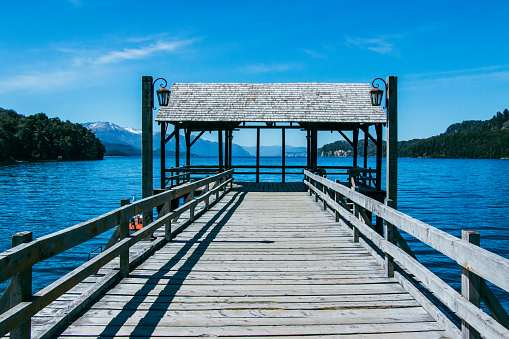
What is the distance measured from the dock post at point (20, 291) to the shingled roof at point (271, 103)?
13.5 m

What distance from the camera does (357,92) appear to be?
695 inches

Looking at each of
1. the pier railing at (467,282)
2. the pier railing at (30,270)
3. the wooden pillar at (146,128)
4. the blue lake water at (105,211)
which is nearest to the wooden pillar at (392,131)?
the blue lake water at (105,211)

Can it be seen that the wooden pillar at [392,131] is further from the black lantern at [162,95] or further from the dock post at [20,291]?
the dock post at [20,291]

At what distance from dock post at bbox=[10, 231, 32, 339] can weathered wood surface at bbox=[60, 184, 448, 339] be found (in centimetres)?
63

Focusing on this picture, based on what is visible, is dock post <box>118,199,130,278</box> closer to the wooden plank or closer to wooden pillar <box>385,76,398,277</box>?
the wooden plank

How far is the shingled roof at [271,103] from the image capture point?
16125 mm

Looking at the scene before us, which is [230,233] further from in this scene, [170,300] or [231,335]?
[231,335]

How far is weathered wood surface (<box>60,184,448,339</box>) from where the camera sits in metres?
3.41

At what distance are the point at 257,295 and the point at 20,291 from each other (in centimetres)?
235

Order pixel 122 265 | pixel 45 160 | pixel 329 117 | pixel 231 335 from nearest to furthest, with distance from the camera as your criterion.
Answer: pixel 231 335, pixel 122 265, pixel 329 117, pixel 45 160

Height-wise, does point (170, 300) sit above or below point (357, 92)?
below

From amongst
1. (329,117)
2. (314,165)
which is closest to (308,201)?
(314,165)

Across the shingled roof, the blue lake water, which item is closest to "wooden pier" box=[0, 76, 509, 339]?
the blue lake water

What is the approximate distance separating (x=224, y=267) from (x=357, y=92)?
14.3 meters
